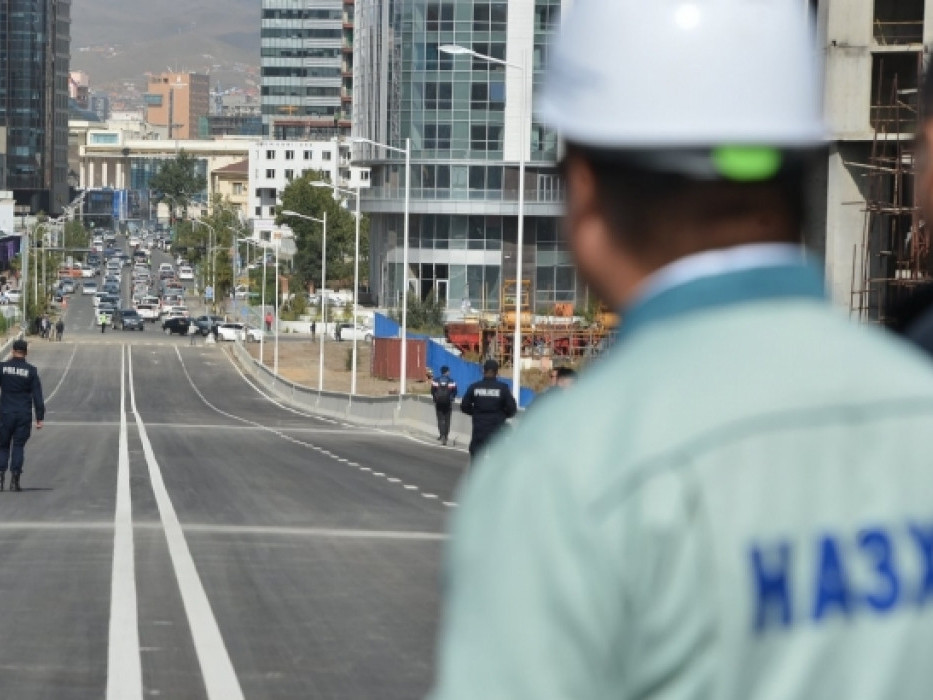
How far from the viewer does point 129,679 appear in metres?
10.9

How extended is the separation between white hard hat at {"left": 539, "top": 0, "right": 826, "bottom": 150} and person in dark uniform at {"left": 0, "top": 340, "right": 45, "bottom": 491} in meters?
22.5

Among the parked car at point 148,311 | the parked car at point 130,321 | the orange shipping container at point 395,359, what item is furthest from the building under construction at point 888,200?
the parked car at point 148,311

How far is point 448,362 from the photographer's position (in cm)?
7350

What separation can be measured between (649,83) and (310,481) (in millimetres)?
26447

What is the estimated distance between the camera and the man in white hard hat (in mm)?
2182

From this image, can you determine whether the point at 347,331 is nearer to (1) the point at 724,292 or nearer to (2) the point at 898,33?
(2) the point at 898,33

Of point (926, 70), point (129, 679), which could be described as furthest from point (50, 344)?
point (926, 70)

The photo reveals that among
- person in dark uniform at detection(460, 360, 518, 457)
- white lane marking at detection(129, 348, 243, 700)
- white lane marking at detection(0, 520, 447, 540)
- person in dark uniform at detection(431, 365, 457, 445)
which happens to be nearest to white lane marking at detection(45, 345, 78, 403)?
person in dark uniform at detection(431, 365, 457, 445)

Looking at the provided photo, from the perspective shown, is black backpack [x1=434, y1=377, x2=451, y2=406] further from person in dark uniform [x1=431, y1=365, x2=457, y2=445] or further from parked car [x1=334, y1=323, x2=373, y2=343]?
parked car [x1=334, y1=323, x2=373, y2=343]

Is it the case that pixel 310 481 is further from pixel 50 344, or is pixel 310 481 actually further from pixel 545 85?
pixel 50 344

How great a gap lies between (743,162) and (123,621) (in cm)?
1118

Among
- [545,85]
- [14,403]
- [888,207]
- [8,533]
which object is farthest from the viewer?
[888,207]

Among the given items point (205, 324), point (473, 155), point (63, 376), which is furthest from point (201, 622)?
point (205, 324)

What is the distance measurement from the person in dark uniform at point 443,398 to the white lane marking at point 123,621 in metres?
19.6
